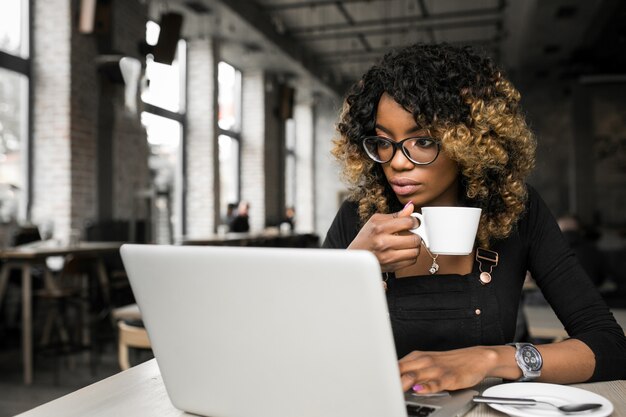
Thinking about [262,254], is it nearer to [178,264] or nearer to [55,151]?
[178,264]

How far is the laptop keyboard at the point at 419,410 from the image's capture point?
2.35ft

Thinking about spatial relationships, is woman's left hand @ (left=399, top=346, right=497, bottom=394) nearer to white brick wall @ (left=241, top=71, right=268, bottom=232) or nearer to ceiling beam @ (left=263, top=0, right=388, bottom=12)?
ceiling beam @ (left=263, top=0, right=388, bottom=12)

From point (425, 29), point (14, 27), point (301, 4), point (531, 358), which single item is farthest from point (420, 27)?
point (531, 358)

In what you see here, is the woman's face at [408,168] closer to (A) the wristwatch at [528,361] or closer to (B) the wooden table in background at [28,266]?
(A) the wristwatch at [528,361]

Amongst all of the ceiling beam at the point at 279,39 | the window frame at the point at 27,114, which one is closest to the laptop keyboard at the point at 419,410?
the window frame at the point at 27,114

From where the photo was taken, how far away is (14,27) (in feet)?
17.9

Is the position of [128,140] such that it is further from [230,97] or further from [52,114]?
[230,97]

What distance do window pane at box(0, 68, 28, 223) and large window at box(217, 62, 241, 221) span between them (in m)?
4.35

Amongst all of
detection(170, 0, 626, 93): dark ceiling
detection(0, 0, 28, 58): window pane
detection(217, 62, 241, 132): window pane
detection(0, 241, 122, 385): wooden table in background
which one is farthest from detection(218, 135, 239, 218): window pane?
detection(0, 241, 122, 385): wooden table in background

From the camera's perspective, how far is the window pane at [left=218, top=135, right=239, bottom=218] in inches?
396

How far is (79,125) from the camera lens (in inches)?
224

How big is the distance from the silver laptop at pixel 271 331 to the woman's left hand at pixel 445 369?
0.04 metres

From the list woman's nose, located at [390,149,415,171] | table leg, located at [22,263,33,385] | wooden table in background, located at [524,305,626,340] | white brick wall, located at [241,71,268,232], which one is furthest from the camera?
white brick wall, located at [241,71,268,232]

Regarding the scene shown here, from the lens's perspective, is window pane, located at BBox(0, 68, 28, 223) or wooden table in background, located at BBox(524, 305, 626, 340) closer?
wooden table in background, located at BBox(524, 305, 626, 340)
